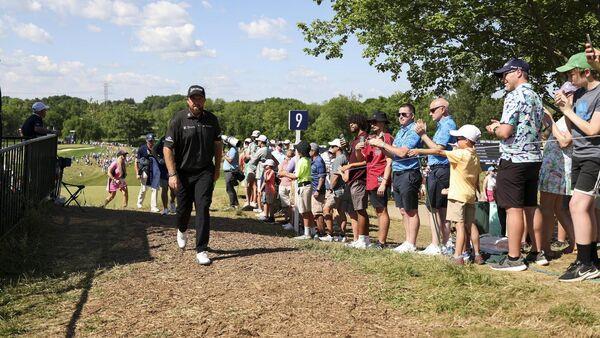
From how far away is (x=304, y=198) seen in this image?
977 cm

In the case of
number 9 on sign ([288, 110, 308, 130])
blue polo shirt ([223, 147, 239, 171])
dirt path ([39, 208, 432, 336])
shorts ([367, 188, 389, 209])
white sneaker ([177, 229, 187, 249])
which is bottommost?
dirt path ([39, 208, 432, 336])

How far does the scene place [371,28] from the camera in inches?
682

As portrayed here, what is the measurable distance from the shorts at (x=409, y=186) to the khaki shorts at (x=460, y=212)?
1.04 meters

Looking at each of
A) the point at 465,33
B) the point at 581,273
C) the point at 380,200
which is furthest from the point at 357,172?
the point at 465,33

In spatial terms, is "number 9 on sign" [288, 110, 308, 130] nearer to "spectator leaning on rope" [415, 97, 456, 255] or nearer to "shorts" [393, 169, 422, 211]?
"shorts" [393, 169, 422, 211]

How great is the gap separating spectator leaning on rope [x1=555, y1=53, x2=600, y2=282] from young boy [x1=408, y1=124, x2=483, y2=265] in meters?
1.10

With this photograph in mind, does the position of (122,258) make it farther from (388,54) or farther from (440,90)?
(440,90)

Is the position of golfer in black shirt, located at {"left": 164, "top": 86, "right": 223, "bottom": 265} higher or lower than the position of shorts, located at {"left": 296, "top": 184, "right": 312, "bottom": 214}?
higher

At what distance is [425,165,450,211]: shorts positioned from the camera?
6723 millimetres

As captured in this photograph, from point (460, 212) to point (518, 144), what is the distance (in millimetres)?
1017

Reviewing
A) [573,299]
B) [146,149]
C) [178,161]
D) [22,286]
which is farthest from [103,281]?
[146,149]

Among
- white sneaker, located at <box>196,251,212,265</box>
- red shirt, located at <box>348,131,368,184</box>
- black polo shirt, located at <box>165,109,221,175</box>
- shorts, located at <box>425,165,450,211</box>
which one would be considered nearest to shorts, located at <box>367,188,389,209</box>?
red shirt, located at <box>348,131,368,184</box>

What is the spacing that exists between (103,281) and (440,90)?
15827mm

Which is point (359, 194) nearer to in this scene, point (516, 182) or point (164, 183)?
point (516, 182)
